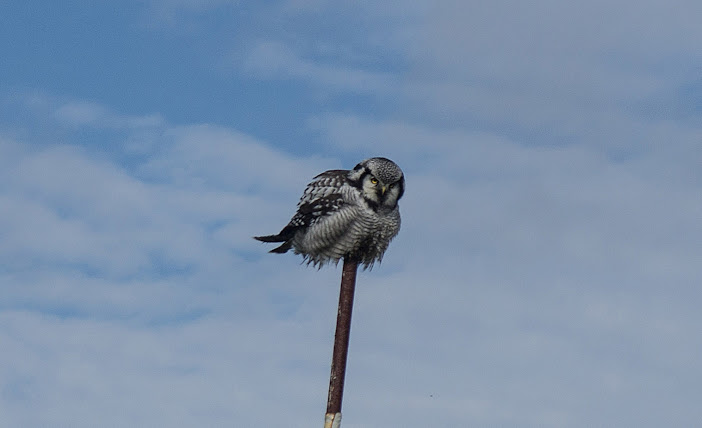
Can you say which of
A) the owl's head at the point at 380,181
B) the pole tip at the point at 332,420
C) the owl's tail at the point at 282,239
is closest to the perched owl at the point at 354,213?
the owl's head at the point at 380,181

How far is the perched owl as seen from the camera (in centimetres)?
1153

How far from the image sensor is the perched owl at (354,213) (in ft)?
37.8

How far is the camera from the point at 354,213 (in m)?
11.6

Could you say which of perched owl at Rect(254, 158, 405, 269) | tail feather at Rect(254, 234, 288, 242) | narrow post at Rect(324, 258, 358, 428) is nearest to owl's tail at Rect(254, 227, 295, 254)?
tail feather at Rect(254, 234, 288, 242)

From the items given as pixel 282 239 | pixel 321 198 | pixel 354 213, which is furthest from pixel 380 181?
pixel 282 239

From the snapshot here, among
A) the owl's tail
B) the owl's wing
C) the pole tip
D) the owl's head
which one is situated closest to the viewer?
the pole tip

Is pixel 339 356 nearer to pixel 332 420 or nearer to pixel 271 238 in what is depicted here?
pixel 332 420

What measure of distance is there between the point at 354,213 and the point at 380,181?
0.55m

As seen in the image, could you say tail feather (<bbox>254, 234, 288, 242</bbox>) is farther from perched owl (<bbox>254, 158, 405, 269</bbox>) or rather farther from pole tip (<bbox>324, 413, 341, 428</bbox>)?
pole tip (<bbox>324, 413, 341, 428</bbox>)

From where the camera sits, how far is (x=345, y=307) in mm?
11492

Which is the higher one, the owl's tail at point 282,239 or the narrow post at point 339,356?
the owl's tail at point 282,239

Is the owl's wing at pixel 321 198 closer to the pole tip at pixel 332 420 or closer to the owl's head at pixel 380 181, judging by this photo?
the owl's head at pixel 380 181

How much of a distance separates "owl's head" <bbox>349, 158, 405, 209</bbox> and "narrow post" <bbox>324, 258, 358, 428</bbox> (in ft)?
3.79

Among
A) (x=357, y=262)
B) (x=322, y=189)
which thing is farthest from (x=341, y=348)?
(x=322, y=189)
